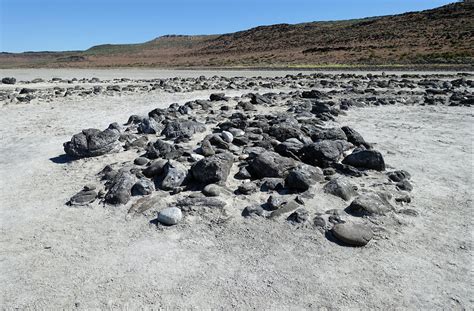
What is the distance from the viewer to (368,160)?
646 centimetres

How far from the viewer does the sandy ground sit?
3551mm

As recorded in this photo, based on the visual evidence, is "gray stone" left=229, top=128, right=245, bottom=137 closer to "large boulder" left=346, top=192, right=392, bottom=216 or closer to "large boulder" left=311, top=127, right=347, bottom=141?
"large boulder" left=311, top=127, right=347, bottom=141

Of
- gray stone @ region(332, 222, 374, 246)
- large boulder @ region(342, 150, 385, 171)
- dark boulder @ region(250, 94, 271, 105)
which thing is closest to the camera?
gray stone @ region(332, 222, 374, 246)

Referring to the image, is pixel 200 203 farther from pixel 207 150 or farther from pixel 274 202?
pixel 207 150

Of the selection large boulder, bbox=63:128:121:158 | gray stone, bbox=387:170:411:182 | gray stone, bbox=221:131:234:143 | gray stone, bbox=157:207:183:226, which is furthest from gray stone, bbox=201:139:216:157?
gray stone, bbox=387:170:411:182

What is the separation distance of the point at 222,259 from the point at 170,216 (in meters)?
1.01

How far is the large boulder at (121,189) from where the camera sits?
18.0ft

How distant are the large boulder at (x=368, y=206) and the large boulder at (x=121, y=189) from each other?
2944 millimetres

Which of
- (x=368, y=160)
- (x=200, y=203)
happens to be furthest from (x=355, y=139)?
(x=200, y=203)

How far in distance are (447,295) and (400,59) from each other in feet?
141

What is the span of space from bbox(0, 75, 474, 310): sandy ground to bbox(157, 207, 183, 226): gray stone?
11 cm

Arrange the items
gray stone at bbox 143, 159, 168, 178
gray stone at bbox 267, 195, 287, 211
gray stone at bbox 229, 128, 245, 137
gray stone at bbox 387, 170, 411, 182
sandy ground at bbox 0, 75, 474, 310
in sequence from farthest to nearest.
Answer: gray stone at bbox 229, 128, 245, 137 < gray stone at bbox 143, 159, 168, 178 < gray stone at bbox 387, 170, 411, 182 < gray stone at bbox 267, 195, 287, 211 < sandy ground at bbox 0, 75, 474, 310

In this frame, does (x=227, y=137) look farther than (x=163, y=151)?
Yes

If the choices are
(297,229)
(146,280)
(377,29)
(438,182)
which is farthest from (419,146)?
(377,29)
